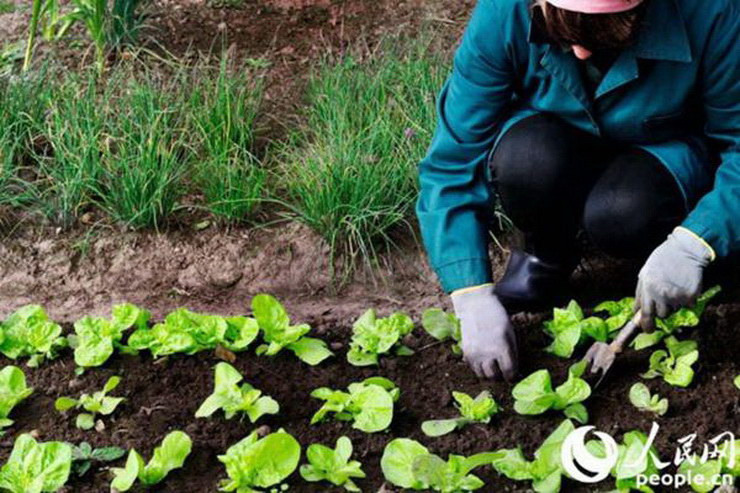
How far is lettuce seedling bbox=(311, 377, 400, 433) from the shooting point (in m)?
2.70

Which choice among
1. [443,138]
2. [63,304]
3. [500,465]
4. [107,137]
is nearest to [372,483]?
[500,465]

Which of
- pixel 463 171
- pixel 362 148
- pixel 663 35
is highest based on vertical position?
pixel 663 35

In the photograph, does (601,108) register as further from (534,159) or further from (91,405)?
(91,405)

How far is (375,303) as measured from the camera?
10.9 ft

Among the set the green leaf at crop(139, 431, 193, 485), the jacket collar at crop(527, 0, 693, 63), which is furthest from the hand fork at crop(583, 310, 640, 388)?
the green leaf at crop(139, 431, 193, 485)

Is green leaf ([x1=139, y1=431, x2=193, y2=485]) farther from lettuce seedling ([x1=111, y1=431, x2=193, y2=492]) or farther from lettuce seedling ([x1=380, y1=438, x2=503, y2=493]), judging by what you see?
lettuce seedling ([x1=380, y1=438, x2=503, y2=493])

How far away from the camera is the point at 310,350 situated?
2.98 meters

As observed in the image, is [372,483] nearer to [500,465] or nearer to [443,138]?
[500,465]

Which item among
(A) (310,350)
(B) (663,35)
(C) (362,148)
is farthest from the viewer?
(C) (362,148)

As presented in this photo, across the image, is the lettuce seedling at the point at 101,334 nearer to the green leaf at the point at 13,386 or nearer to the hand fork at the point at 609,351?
the green leaf at the point at 13,386

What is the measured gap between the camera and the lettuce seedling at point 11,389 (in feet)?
9.14

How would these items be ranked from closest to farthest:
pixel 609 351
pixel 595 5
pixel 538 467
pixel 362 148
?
pixel 595 5 → pixel 538 467 → pixel 609 351 → pixel 362 148

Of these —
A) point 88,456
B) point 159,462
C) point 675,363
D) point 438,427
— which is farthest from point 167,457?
point 675,363

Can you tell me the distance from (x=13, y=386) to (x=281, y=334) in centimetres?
61
